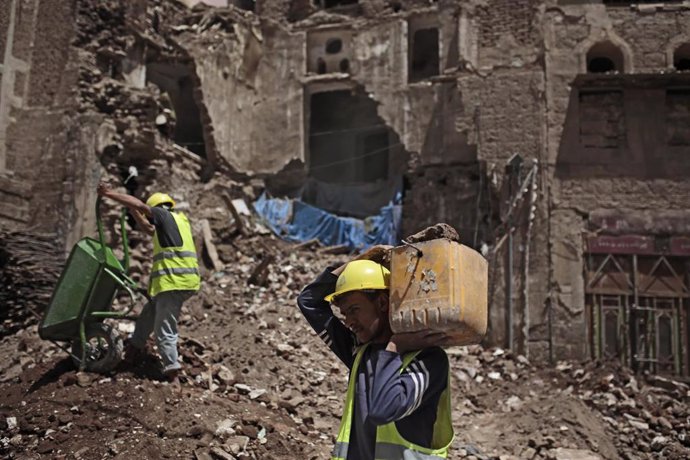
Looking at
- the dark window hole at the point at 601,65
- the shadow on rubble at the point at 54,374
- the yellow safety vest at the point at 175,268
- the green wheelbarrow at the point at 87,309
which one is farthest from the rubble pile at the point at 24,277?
the dark window hole at the point at 601,65

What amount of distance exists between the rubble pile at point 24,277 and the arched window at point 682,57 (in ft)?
40.9

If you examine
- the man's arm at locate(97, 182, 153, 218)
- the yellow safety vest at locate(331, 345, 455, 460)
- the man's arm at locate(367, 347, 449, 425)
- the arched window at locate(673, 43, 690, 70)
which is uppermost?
the arched window at locate(673, 43, 690, 70)

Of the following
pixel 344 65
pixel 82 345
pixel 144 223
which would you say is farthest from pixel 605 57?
pixel 82 345

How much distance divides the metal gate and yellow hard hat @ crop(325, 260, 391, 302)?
10.5 m

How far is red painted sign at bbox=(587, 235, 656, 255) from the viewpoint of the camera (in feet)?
41.1

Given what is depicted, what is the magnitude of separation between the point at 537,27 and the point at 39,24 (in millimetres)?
9802

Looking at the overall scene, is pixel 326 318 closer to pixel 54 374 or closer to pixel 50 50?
pixel 54 374

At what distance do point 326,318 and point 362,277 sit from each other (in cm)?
46

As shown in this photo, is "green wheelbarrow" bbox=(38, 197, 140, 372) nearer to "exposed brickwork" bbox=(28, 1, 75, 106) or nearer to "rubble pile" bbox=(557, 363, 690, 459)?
"rubble pile" bbox=(557, 363, 690, 459)

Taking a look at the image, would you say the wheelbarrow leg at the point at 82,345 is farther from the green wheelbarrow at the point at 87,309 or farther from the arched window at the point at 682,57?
the arched window at the point at 682,57

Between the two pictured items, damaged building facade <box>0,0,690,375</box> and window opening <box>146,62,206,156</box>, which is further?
window opening <box>146,62,206,156</box>

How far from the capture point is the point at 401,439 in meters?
2.54

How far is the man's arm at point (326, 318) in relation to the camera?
10.5ft

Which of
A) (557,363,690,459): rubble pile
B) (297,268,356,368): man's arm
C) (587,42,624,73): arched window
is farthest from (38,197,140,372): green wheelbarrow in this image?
(587,42,624,73): arched window
